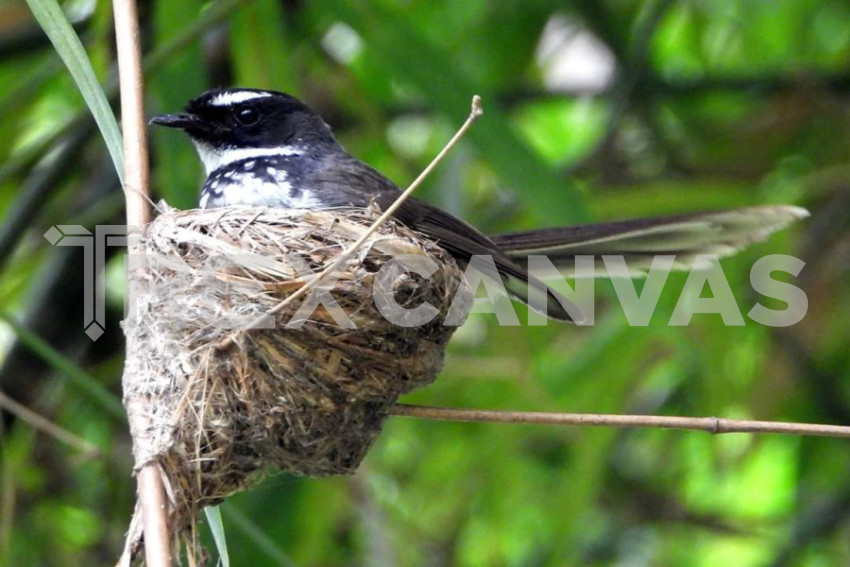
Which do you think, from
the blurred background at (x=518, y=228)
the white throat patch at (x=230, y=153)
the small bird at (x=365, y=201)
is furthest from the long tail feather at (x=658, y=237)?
the white throat patch at (x=230, y=153)

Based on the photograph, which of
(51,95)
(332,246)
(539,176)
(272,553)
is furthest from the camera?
(51,95)

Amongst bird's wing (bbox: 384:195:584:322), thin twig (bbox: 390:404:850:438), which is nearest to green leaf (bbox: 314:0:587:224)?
bird's wing (bbox: 384:195:584:322)

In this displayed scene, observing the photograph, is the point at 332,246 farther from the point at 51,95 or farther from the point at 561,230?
the point at 51,95

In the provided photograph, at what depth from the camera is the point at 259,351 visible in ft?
8.09

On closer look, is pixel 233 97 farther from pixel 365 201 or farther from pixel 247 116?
pixel 365 201

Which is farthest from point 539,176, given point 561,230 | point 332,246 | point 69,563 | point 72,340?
point 69,563

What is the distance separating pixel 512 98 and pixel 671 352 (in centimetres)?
134

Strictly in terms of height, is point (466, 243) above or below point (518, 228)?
below

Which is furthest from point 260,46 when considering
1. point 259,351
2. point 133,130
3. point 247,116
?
point 133,130

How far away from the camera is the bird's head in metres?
3.37

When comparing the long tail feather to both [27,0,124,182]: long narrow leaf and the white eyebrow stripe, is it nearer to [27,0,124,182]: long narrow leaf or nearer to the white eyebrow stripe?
the white eyebrow stripe

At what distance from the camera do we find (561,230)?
315 cm

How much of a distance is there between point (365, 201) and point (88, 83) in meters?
1.13

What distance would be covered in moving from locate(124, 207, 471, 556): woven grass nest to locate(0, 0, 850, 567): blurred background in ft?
2.69
